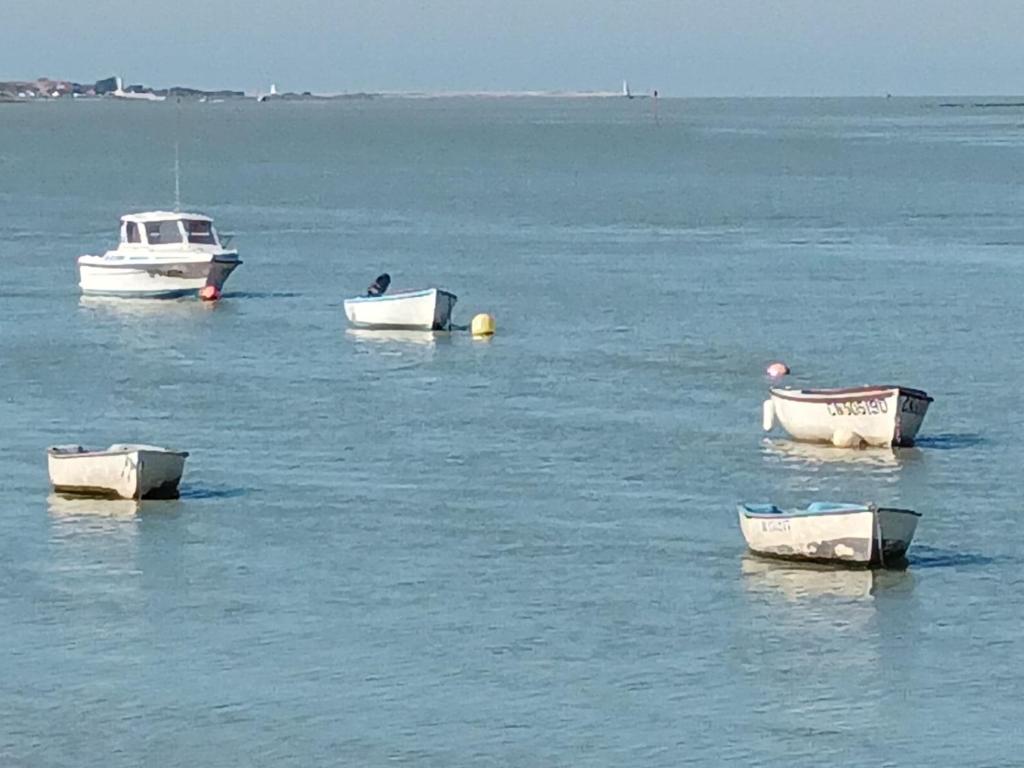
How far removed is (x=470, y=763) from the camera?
81.6 feet

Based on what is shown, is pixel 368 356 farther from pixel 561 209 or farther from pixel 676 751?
pixel 561 209

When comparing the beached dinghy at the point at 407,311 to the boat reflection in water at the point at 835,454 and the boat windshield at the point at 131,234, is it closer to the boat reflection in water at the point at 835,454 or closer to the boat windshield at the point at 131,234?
the boat windshield at the point at 131,234

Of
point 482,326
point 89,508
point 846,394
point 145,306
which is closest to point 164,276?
point 145,306

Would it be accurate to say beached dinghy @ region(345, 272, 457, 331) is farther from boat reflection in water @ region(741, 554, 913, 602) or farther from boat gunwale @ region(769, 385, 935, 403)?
boat reflection in water @ region(741, 554, 913, 602)

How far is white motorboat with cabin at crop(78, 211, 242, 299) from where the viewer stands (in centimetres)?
6544

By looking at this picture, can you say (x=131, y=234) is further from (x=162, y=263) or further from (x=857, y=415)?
(x=857, y=415)

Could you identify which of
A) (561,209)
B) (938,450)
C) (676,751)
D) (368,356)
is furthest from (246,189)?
(676,751)

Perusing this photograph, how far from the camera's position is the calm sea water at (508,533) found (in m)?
26.3

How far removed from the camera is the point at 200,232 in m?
66.6

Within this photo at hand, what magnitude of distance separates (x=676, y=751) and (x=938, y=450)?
17648mm

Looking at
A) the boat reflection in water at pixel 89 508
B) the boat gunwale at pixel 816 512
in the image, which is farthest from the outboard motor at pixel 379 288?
the boat gunwale at pixel 816 512

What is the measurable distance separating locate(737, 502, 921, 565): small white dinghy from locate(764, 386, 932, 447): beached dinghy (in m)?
8.75

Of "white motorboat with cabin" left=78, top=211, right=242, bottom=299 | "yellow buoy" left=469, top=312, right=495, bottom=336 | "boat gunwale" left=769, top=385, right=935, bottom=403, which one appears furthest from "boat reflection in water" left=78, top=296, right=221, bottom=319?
"boat gunwale" left=769, top=385, right=935, bottom=403

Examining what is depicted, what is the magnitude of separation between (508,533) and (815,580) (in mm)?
5023
